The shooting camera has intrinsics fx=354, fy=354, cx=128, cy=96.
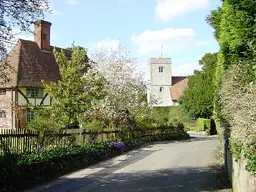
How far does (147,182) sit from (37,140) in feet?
16.1

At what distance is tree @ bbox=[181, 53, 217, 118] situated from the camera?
44412mm

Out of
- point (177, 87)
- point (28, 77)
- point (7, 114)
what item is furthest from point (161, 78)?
point (7, 114)

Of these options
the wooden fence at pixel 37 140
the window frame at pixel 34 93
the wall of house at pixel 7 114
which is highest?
the window frame at pixel 34 93

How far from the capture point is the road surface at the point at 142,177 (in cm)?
1061

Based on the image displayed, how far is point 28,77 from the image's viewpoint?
3566 centimetres

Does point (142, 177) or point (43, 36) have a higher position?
point (43, 36)

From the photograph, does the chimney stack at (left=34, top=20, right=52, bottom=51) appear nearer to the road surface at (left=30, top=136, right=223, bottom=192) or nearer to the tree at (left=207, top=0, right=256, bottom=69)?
the road surface at (left=30, top=136, right=223, bottom=192)

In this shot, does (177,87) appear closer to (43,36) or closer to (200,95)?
(200,95)

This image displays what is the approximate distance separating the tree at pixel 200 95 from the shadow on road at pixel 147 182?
102 ft

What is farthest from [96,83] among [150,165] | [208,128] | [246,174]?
[208,128]

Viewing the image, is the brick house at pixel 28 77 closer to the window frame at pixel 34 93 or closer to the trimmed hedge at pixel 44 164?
the window frame at pixel 34 93

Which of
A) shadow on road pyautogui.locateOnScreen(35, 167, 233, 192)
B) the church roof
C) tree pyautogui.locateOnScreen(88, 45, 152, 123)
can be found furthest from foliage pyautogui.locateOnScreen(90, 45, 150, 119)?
the church roof

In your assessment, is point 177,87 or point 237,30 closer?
point 237,30

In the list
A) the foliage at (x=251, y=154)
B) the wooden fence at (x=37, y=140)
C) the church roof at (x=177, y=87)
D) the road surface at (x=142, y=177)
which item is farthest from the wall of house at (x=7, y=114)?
the church roof at (x=177, y=87)
